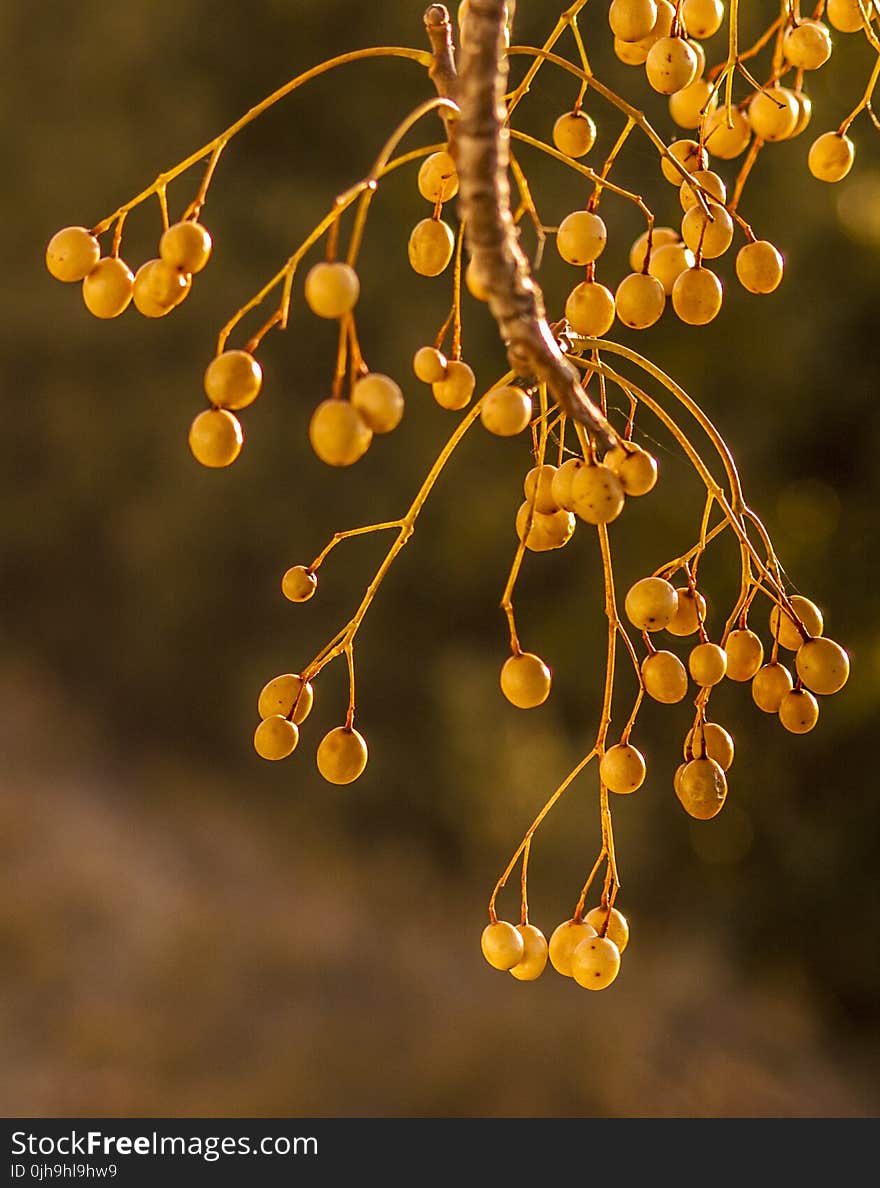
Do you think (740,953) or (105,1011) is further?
(105,1011)

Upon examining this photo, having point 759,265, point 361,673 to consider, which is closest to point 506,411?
point 759,265

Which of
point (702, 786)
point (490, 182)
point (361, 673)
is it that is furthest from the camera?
point (361, 673)

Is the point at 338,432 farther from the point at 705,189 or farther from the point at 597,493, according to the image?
the point at 705,189

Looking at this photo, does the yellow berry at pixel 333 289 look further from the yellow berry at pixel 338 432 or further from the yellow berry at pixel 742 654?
the yellow berry at pixel 742 654

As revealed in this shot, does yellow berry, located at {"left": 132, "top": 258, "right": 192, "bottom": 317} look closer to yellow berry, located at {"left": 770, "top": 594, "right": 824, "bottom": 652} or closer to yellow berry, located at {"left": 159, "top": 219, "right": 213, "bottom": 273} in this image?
yellow berry, located at {"left": 159, "top": 219, "right": 213, "bottom": 273}

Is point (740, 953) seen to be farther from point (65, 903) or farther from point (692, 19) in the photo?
point (692, 19)
